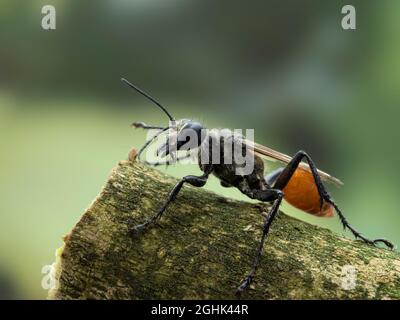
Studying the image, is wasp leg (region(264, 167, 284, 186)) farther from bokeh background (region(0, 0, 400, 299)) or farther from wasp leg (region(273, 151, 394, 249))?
bokeh background (region(0, 0, 400, 299))

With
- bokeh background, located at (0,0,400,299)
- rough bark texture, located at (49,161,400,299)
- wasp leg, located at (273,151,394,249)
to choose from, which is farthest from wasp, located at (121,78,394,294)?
bokeh background, located at (0,0,400,299)

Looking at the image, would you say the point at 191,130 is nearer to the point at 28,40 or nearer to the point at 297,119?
the point at 297,119

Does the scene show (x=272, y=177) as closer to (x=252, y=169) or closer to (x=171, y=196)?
(x=252, y=169)

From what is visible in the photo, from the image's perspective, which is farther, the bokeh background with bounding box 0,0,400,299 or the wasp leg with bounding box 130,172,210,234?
the bokeh background with bounding box 0,0,400,299

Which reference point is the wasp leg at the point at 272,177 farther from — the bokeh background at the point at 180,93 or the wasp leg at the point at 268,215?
the bokeh background at the point at 180,93

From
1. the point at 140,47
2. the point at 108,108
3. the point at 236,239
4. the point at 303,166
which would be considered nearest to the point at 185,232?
the point at 236,239

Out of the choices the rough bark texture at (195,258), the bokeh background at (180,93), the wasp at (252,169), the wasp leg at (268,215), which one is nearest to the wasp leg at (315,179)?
the wasp at (252,169)
